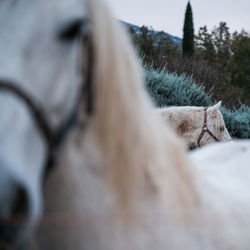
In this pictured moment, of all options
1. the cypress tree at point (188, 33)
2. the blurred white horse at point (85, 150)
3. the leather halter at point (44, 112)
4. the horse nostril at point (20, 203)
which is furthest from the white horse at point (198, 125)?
the cypress tree at point (188, 33)

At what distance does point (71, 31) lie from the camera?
126 cm

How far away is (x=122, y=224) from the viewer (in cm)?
132

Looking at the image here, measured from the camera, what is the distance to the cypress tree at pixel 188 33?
2131 cm

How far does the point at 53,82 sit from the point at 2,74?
146 millimetres

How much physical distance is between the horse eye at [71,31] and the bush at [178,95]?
6003 mm

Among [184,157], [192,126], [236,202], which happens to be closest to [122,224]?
[184,157]

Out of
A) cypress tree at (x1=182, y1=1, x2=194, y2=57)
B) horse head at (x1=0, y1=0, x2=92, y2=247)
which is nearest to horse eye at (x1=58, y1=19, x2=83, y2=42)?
horse head at (x1=0, y1=0, x2=92, y2=247)

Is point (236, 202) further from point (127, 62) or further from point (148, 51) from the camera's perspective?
point (148, 51)

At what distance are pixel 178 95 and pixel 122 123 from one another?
21.4ft

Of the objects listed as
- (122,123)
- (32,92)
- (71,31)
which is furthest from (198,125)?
(32,92)

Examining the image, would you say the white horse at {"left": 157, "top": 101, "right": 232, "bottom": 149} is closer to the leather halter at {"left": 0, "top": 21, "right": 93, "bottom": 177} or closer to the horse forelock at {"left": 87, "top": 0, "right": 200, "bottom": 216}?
the horse forelock at {"left": 87, "top": 0, "right": 200, "bottom": 216}

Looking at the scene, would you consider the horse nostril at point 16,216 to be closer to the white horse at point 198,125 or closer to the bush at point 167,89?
the white horse at point 198,125

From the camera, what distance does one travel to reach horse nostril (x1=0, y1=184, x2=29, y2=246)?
1.10 metres

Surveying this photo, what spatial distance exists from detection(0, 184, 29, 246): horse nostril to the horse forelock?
0.30 metres
